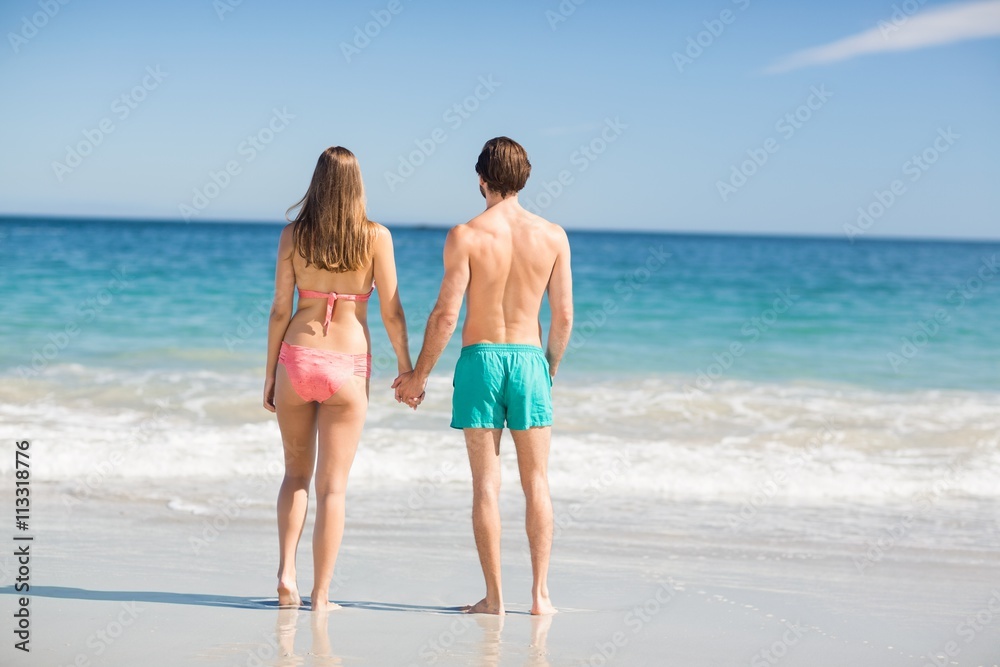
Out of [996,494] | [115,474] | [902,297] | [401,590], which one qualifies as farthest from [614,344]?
[902,297]

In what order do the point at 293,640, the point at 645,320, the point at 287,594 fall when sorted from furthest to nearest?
the point at 645,320, the point at 287,594, the point at 293,640

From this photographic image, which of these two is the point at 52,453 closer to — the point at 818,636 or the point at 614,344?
the point at 818,636

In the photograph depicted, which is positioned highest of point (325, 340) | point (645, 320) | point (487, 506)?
point (645, 320)

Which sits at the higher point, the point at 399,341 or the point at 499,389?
the point at 399,341

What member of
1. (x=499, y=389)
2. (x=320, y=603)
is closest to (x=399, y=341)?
(x=499, y=389)

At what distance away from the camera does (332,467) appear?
3.50 m

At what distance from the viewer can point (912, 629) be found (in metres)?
3.60

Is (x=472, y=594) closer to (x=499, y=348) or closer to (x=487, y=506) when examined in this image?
(x=487, y=506)

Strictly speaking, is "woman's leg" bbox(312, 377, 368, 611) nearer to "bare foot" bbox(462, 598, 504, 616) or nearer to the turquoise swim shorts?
the turquoise swim shorts

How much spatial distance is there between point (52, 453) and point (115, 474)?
25.5 inches

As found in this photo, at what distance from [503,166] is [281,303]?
3.20ft

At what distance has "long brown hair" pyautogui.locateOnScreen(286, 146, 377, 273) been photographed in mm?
3375

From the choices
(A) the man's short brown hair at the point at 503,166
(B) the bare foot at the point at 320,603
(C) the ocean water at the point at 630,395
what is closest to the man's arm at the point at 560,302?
(A) the man's short brown hair at the point at 503,166

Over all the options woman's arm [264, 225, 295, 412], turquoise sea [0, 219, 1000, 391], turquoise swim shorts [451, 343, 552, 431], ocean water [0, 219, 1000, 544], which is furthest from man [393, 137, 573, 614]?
turquoise sea [0, 219, 1000, 391]
